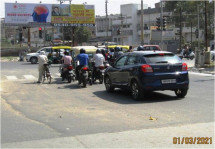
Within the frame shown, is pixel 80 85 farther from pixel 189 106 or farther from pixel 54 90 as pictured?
pixel 189 106

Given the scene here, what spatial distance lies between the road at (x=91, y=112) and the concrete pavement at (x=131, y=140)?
0.32 meters

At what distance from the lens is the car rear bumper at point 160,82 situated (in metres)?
11.5

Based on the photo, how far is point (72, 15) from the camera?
2121 inches

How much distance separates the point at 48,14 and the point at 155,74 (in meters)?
43.5

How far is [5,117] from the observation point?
9266 millimetres

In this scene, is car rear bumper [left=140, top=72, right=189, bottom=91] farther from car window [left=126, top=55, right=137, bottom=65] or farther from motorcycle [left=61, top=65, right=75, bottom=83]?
motorcycle [left=61, top=65, right=75, bottom=83]

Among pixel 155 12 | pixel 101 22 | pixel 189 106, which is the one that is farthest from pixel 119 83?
pixel 101 22

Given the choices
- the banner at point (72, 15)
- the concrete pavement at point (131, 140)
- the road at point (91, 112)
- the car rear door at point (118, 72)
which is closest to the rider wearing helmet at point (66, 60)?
the road at point (91, 112)

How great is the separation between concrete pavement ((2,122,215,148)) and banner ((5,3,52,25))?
47026 millimetres

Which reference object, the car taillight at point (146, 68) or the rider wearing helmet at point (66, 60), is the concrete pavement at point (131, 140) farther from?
the rider wearing helmet at point (66, 60)

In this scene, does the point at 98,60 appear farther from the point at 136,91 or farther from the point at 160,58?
the point at 160,58

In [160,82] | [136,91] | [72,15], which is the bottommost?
[136,91]

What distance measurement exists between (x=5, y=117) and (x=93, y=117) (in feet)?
7.48

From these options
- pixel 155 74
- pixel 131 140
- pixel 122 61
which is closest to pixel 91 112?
pixel 155 74
